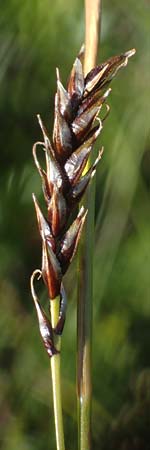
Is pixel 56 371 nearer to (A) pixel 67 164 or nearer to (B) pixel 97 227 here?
(A) pixel 67 164

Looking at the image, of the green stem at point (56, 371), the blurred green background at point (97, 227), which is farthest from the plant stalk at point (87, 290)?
the blurred green background at point (97, 227)

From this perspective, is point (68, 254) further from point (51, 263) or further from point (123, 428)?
point (123, 428)

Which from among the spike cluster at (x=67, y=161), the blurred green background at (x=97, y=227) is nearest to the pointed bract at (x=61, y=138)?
the spike cluster at (x=67, y=161)

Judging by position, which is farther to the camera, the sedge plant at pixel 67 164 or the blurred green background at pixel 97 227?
the blurred green background at pixel 97 227

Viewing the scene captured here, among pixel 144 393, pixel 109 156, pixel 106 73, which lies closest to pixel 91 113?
pixel 106 73

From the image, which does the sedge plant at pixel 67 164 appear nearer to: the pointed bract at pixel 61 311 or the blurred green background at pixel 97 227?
the pointed bract at pixel 61 311

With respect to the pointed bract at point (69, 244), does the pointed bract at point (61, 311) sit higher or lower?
lower

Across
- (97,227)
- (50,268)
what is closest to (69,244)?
(50,268)

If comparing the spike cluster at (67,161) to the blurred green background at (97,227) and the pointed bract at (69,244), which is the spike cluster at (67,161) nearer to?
the pointed bract at (69,244)
